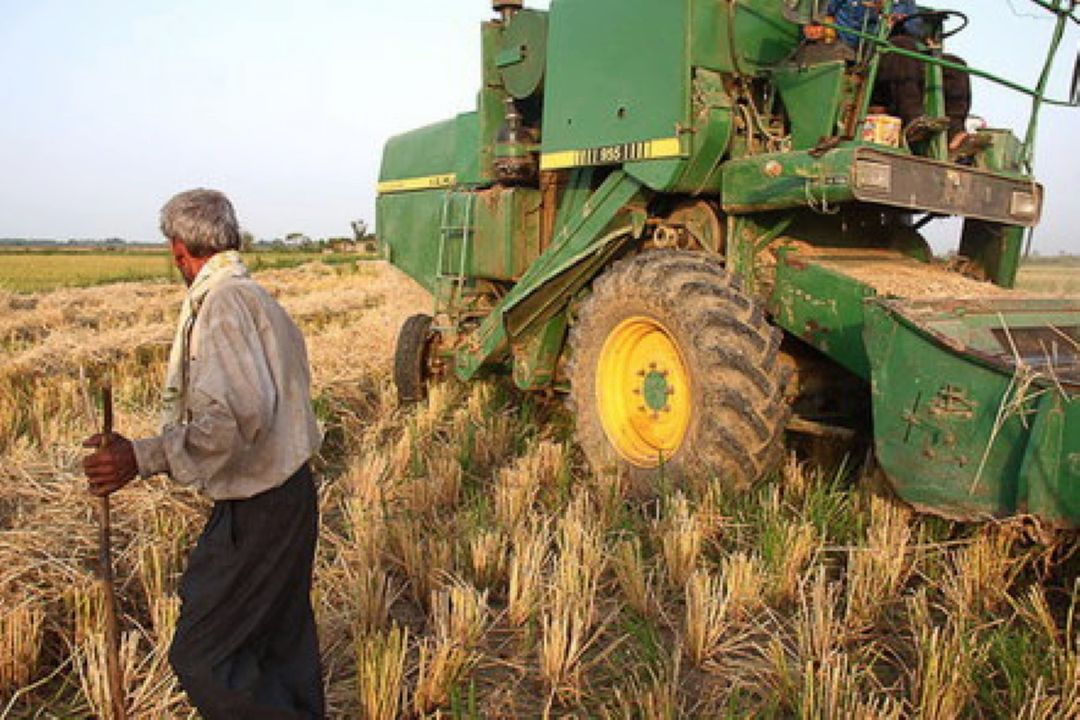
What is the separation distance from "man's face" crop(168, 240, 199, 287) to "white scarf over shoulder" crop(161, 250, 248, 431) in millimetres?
42

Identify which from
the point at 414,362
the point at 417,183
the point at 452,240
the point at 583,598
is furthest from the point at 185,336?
the point at 417,183

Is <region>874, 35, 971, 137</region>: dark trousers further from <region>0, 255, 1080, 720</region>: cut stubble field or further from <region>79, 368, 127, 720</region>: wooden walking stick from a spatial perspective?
<region>79, 368, 127, 720</region>: wooden walking stick

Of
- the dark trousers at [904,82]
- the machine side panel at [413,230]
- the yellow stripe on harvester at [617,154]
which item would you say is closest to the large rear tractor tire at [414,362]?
the machine side panel at [413,230]

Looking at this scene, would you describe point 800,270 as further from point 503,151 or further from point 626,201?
point 503,151

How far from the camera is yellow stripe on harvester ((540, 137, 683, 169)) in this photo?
16.4ft

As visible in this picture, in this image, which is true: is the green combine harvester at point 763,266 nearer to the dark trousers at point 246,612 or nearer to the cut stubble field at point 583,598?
the cut stubble field at point 583,598

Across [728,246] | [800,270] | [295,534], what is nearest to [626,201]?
[728,246]

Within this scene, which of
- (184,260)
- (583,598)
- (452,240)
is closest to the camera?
(184,260)

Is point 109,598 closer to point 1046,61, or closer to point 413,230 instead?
point 1046,61

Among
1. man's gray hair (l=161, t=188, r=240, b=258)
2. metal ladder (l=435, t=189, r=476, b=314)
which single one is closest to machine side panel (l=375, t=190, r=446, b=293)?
metal ladder (l=435, t=189, r=476, b=314)

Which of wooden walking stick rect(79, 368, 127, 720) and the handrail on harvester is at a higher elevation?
the handrail on harvester

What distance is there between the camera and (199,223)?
2482 mm

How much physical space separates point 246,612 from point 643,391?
3025 millimetres

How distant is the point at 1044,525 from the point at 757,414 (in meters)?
1.36
